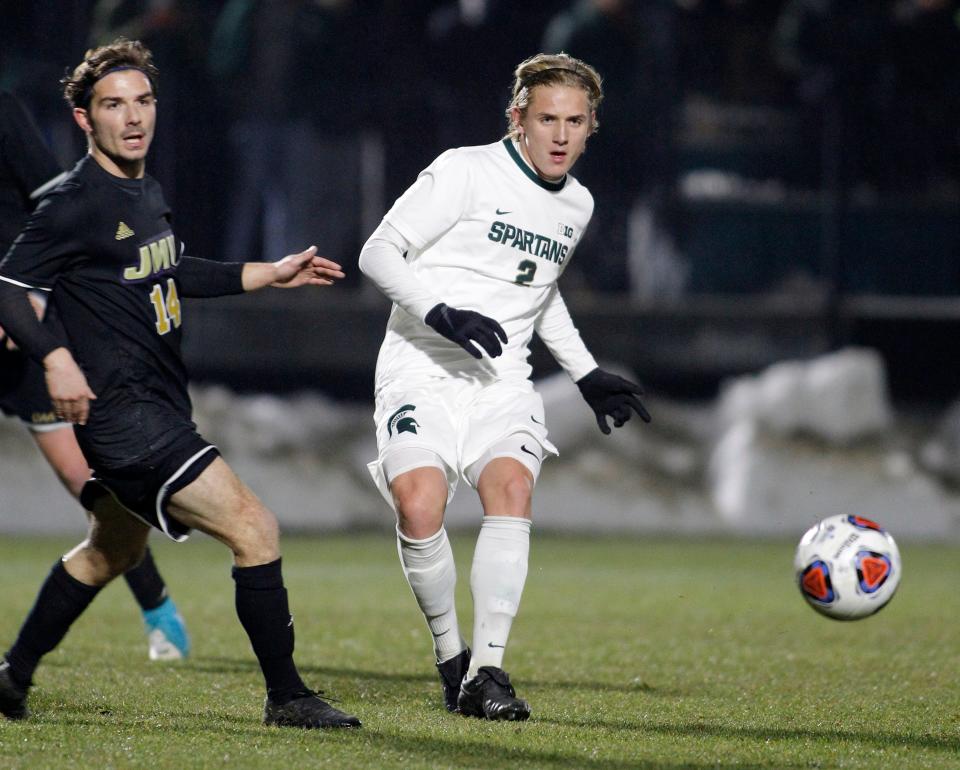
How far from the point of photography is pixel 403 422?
462 cm

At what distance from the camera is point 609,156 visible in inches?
476

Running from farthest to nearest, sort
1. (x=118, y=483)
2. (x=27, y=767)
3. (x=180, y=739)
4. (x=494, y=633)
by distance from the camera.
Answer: (x=494, y=633)
(x=118, y=483)
(x=180, y=739)
(x=27, y=767)

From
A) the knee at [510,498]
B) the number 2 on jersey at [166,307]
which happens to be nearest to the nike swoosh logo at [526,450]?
the knee at [510,498]

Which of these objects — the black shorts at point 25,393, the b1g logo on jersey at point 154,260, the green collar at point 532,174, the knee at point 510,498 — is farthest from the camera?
the black shorts at point 25,393

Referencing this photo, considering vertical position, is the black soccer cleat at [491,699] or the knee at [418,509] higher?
the knee at [418,509]

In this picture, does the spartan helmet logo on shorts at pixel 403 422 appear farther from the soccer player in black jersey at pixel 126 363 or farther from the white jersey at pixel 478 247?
the soccer player in black jersey at pixel 126 363

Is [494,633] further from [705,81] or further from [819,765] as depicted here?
[705,81]

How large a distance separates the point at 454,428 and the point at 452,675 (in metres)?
0.71

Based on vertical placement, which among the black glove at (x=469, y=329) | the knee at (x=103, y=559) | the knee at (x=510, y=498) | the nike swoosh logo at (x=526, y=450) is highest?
the black glove at (x=469, y=329)

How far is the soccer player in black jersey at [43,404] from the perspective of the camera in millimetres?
5699

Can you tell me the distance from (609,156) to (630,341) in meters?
1.43

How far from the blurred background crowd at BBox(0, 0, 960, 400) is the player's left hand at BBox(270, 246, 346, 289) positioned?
7.05 m

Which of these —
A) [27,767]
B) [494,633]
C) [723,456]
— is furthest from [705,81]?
[27,767]

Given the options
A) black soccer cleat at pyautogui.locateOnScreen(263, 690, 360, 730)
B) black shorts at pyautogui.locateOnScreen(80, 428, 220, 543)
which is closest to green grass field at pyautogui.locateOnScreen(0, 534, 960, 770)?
black soccer cleat at pyautogui.locateOnScreen(263, 690, 360, 730)
